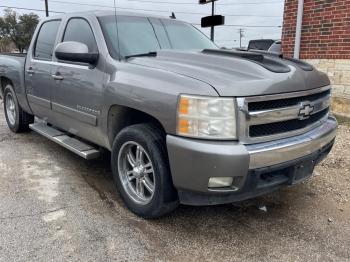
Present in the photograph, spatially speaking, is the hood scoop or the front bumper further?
the hood scoop

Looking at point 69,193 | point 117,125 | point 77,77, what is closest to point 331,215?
point 117,125

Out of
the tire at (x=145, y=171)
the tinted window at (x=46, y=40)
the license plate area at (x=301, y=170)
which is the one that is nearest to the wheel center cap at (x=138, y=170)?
the tire at (x=145, y=171)

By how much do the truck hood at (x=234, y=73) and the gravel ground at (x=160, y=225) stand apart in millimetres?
1190

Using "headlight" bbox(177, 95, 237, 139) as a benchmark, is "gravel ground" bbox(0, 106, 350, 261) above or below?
below

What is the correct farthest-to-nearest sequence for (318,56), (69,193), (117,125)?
(318,56)
(69,193)
(117,125)

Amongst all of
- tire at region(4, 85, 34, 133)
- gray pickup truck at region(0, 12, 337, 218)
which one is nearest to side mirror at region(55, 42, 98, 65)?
gray pickup truck at region(0, 12, 337, 218)

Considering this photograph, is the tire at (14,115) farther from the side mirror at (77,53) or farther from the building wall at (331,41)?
the building wall at (331,41)

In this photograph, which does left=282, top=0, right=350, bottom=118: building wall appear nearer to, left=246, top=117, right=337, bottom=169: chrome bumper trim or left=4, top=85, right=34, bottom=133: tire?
left=246, top=117, right=337, bottom=169: chrome bumper trim

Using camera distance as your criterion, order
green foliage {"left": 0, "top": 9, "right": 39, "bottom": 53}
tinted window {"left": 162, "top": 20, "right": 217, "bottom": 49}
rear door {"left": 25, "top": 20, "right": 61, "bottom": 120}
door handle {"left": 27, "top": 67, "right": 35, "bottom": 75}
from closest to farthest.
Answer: tinted window {"left": 162, "top": 20, "right": 217, "bottom": 49}
rear door {"left": 25, "top": 20, "right": 61, "bottom": 120}
door handle {"left": 27, "top": 67, "right": 35, "bottom": 75}
green foliage {"left": 0, "top": 9, "right": 39, "bottom": 53}

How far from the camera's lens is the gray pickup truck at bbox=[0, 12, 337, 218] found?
2.70 m

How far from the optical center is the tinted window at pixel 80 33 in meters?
4.01

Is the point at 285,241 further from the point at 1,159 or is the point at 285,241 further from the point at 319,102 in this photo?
the point at 1,159

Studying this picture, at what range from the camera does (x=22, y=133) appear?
6.45m

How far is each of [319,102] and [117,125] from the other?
6.14ft
